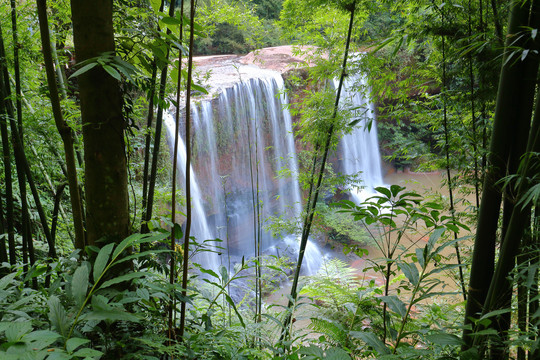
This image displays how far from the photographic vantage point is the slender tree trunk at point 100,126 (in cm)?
72

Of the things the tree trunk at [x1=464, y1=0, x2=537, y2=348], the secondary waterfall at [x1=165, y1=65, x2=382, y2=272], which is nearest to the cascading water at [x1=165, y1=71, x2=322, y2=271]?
the secondary waterfall at [x1=165, y1=65, x2=382, y2=272]

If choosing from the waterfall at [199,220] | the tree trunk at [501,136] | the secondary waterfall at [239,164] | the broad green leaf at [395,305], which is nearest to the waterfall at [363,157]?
the secondary waterfall at [239,164]

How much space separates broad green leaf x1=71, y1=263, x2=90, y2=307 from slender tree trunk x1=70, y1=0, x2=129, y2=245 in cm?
21

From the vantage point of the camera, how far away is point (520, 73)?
2.25ft

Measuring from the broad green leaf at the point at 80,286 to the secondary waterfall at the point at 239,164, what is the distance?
5.73 meters

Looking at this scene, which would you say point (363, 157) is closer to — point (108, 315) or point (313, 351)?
point (313, 351)

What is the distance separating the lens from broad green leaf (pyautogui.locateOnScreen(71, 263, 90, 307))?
50cm

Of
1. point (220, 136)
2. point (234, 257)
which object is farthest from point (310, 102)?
point (234, 257)

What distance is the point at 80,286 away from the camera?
0.51 meters

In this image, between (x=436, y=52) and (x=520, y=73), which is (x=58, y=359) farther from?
(x=436, y=52)

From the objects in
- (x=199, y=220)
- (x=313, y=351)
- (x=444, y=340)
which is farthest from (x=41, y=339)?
(x=199, y=220)

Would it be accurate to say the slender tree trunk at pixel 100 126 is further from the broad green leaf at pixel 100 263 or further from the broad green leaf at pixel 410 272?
the broad green leaf at pixel 410 272

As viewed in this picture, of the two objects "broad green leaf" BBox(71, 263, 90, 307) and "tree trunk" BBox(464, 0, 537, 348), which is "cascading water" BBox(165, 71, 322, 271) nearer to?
"tree trunk" BBox(464, 0, 537, 348)

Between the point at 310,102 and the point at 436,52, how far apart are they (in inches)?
41.3
